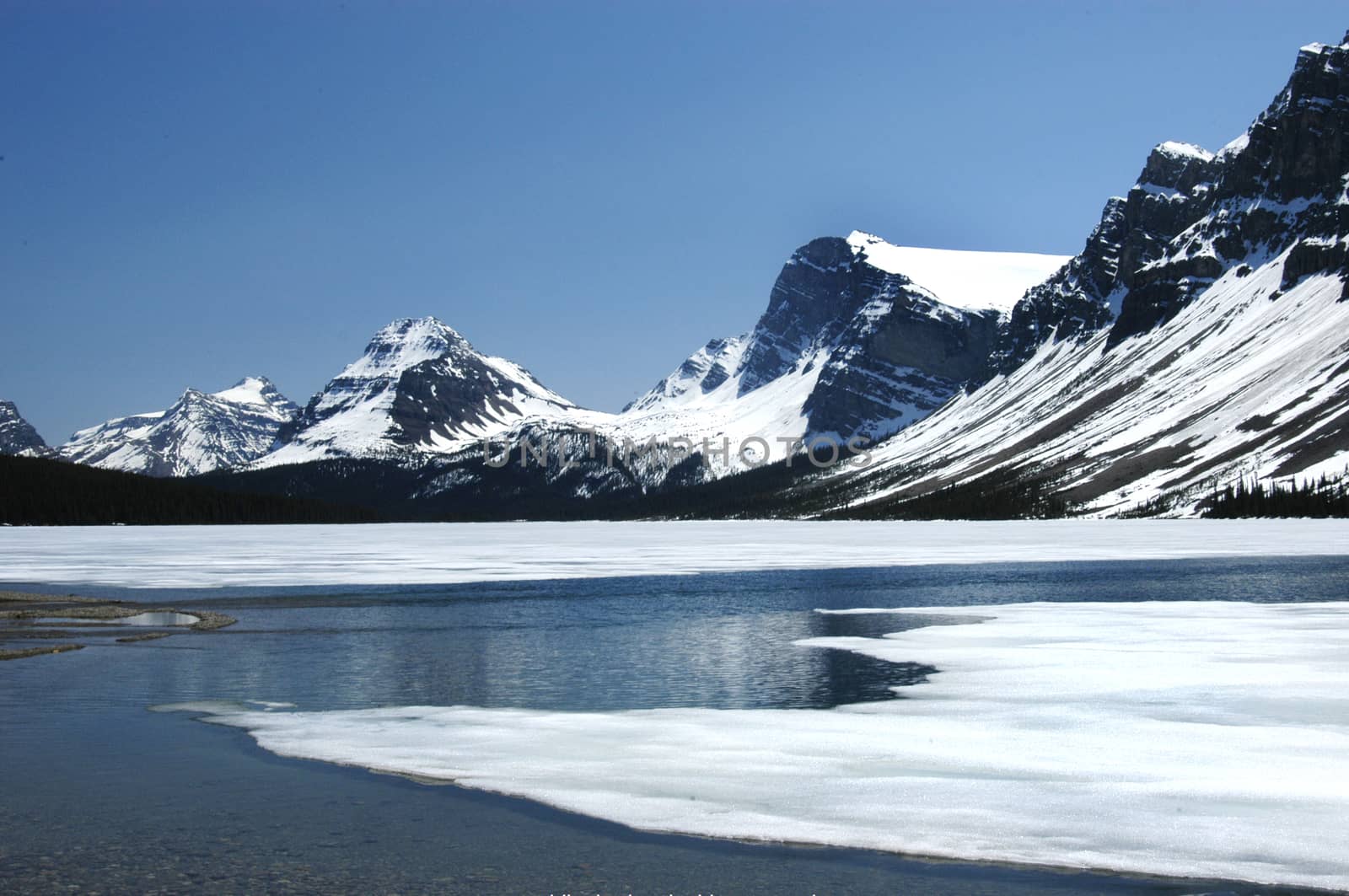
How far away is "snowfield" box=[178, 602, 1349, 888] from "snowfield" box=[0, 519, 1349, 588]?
43433mm

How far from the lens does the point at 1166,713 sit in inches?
915

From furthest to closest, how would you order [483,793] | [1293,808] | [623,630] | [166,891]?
[623,630]
[483,793]
[1293,808]
[166,891]

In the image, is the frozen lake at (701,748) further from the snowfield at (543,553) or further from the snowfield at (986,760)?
the snowfield at (543,553)

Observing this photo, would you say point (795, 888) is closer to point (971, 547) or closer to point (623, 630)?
point (623, 630)

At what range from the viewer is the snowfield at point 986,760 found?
15336mm

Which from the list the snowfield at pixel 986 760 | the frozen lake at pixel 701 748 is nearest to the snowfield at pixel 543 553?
the frozen lake at pixel 701 748

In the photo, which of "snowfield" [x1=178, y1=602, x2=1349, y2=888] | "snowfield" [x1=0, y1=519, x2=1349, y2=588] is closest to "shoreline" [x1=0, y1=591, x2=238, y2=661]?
"snowfield" [x1=178, y1=602, x2=1349, y2=888]

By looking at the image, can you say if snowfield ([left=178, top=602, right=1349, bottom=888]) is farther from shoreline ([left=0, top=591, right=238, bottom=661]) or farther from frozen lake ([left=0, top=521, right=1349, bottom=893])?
shoreline ([left=0, top=591, right=238, bottom=661])

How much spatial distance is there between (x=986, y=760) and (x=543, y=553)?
83.4m

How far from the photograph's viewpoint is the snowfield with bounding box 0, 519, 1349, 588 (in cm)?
7112

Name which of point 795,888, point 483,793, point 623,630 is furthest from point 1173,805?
point 623,630

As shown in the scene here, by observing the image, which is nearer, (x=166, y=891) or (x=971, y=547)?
(x=166, y=891)

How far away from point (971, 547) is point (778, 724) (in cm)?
8612

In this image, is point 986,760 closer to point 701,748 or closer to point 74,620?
point 701,748
